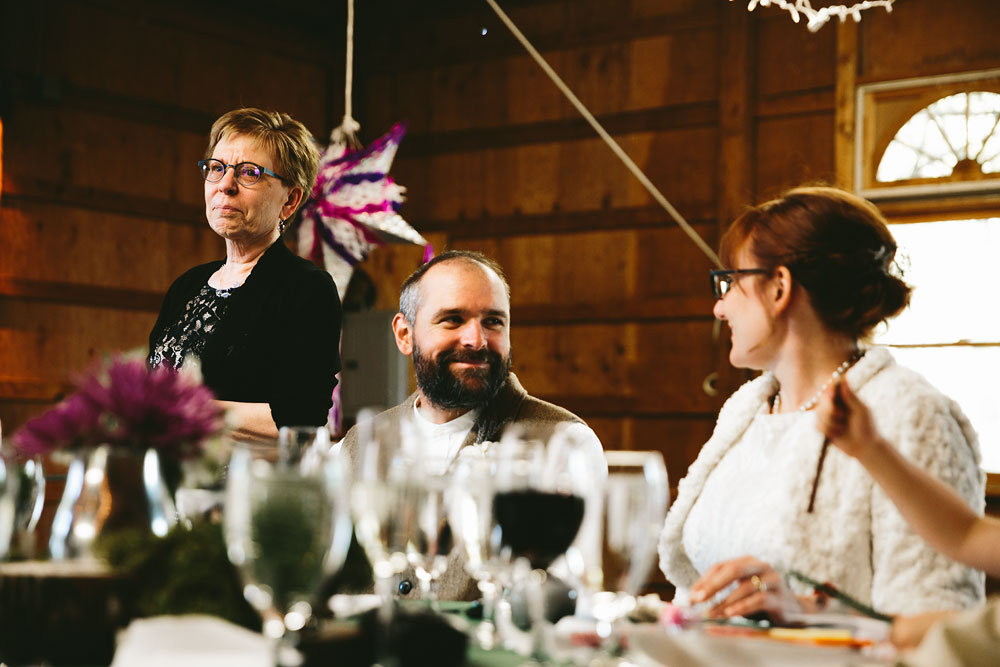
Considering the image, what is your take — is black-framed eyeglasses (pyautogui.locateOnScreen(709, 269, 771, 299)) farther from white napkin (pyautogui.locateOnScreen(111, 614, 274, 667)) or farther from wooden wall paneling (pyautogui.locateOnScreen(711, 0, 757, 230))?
wooden wall paneling (pyautogui.locateOnScreen(711, 0, 757, 230))

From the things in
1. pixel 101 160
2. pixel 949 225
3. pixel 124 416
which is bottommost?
pixel 124 416

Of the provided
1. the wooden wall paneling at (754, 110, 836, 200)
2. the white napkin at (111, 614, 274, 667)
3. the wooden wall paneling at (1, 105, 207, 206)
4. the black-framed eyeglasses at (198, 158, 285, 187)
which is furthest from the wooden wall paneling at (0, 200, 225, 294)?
the white napkin at (111, 614, 274, 667)

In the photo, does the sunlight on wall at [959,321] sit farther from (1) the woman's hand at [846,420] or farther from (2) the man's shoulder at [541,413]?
(1) the woman's hand at [846,420]

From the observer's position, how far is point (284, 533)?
959 mm

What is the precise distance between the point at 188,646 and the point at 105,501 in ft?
0.64

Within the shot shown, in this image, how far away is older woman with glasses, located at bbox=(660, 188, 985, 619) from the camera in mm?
1670

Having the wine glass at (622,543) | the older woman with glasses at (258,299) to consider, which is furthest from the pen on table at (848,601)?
the older woman with glasses at (258,299)

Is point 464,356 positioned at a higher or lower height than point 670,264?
lower

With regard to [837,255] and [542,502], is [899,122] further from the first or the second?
[542,502]

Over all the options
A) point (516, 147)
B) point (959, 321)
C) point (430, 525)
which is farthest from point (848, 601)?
point (516, 147)

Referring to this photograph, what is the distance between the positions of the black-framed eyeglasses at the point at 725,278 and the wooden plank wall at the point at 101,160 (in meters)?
3.41

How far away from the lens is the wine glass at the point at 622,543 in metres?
1.05

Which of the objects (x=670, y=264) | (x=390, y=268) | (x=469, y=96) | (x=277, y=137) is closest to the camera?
(x=277, y=137)

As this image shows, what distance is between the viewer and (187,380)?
1290 millimetres
